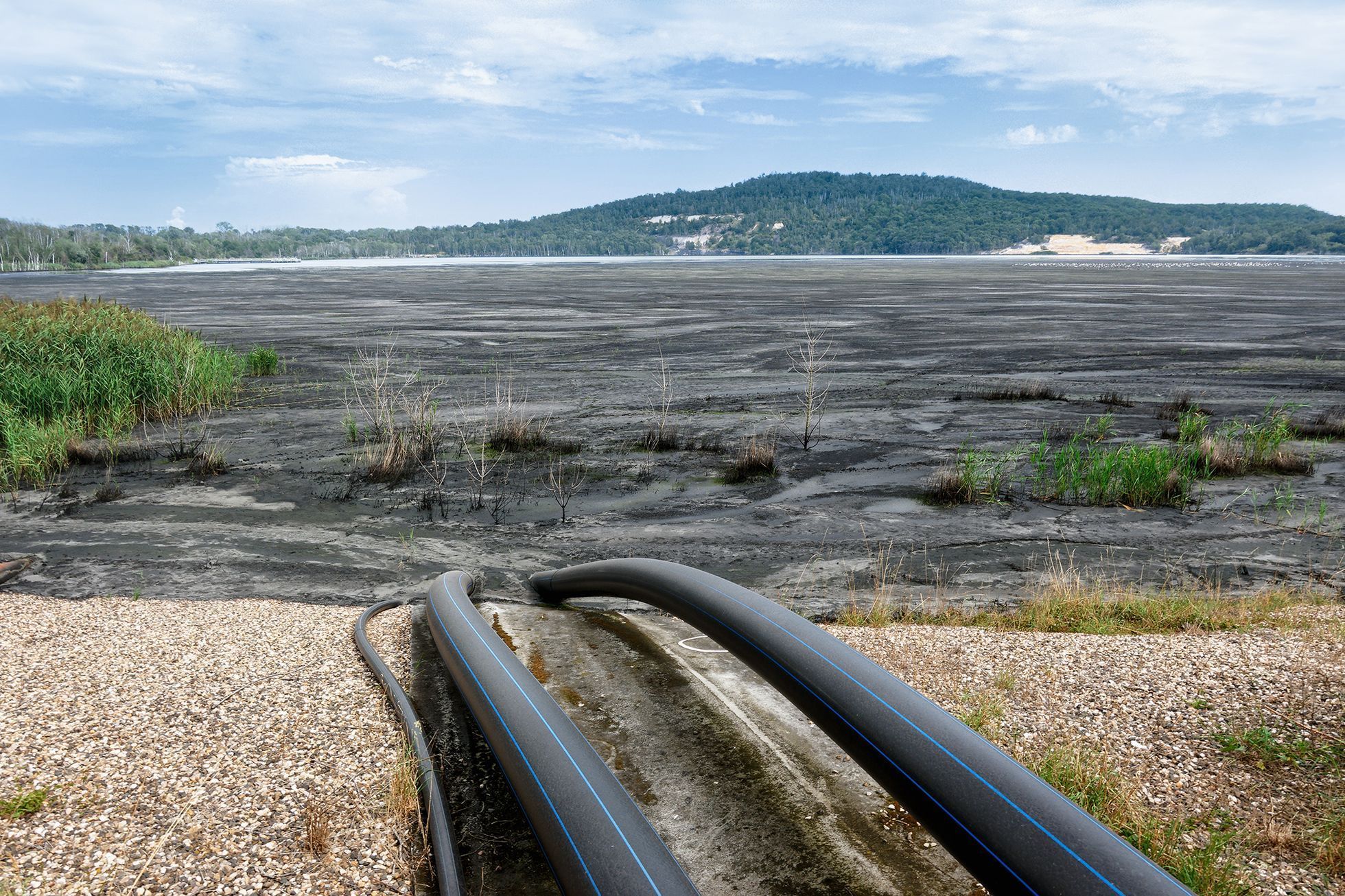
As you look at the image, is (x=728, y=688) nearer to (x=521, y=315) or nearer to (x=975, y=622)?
(x=975, y=622)

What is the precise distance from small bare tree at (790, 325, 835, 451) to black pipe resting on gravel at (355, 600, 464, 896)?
9.93 meters

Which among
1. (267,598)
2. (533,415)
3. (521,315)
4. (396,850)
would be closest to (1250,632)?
(396,850)

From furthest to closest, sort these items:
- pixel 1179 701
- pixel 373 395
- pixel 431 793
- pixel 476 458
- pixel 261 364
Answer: pixel 261 364 < pixel 373 395 < pixel 476 458 < pixel 1179 701 < pixel 431 793

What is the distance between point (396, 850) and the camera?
362 centimetres

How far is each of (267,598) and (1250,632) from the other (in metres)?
8.06

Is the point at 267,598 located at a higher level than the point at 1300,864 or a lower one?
lower

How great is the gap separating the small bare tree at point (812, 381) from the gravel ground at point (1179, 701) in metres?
8.40

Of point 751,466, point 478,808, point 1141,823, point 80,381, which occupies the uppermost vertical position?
point 80,381

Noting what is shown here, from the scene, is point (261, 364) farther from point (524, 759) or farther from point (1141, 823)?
point (1141, 823)

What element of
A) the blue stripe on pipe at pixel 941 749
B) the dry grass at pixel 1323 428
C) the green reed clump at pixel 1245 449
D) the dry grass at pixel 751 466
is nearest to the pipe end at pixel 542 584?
the blue stripe on pipe at pixel 941 749

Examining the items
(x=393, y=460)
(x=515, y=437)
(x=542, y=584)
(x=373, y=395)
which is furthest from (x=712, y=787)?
(x=373, y=395)

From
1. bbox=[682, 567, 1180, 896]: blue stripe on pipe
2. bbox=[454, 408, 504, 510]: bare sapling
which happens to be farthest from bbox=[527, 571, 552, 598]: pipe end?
bbox=[682, 567, 1180, 896]: blue stripe on pipe

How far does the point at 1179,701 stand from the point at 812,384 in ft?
34.0

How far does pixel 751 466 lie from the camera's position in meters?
13.2
